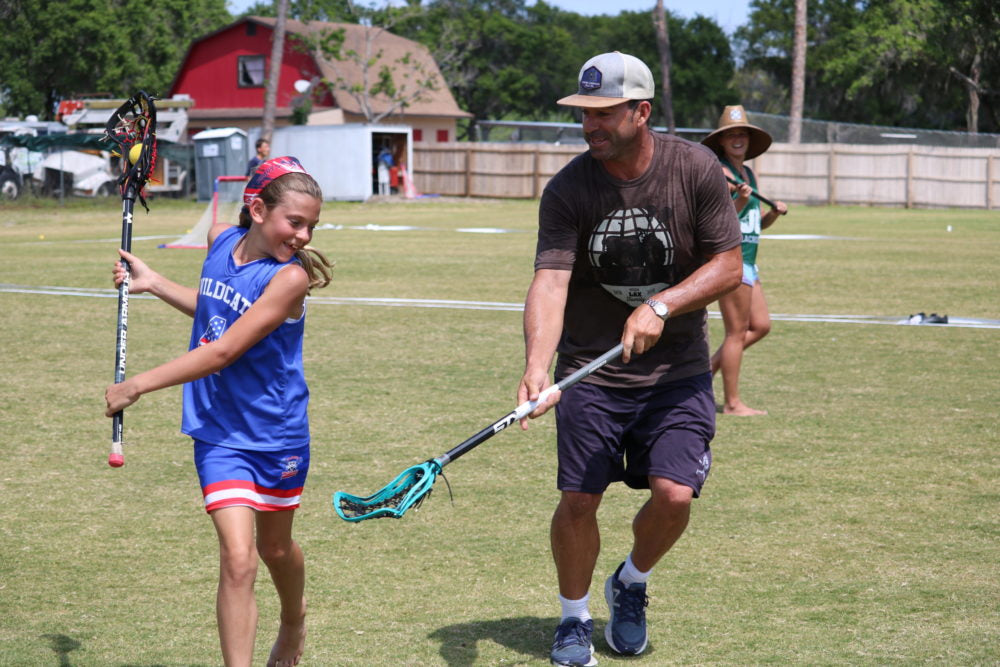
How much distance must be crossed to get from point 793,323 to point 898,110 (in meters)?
54.3

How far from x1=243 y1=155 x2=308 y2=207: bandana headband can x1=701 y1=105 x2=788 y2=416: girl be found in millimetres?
4660

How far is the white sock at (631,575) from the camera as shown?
4668 mm

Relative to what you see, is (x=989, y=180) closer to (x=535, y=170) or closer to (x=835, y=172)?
(x=835, y=172)

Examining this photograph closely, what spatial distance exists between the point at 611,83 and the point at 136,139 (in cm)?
188

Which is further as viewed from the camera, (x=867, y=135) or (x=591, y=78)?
(x=867, y=135)

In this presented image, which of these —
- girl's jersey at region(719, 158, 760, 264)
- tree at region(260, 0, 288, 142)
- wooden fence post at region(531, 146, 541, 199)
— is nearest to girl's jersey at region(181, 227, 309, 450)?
girl's jersey at region(719, 158, 760, 264)

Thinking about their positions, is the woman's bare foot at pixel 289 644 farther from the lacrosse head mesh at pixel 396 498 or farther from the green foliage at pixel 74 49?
the green foliage at pixel 74 49

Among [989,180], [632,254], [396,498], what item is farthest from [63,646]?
[989,180]

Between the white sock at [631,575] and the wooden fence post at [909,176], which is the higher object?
the wooden fence post at [909,176]

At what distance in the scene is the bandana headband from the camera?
410 cm

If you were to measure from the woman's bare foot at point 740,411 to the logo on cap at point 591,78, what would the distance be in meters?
4.74

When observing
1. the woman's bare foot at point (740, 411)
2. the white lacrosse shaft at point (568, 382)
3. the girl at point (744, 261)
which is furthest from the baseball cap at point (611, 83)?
the woman's bare foot at point (740, 411)

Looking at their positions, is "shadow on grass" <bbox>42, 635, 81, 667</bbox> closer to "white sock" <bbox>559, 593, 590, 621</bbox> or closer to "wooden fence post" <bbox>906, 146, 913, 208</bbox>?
"white sock" <bbox>559, 593, 590, 621</bbox>

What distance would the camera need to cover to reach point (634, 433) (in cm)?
468
